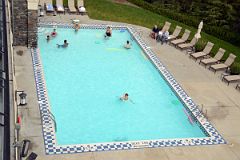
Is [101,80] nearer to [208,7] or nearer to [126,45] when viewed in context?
[126,45]

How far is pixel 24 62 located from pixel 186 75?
8.36 meters

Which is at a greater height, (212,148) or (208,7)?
(208,7)

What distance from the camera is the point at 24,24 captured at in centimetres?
2155

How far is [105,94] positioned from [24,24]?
6309 mm

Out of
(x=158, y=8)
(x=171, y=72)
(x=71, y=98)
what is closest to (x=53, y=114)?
(x=71, y=98)

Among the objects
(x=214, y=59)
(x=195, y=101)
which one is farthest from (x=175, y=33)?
(x=195, y=101)

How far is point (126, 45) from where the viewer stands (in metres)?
24.4

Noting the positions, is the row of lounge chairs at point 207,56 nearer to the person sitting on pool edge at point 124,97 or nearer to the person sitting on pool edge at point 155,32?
the person sitting on pool edge at point 155,32

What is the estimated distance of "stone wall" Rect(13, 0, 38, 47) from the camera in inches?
830

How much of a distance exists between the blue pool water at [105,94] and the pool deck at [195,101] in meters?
0.92

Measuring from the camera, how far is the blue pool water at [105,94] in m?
16.5

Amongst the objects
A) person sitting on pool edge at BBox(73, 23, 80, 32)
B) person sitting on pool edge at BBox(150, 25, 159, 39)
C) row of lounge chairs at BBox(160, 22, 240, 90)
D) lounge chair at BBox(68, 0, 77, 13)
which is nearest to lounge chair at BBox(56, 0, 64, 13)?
lounge chair at BBox(68, 0, 77, 13)

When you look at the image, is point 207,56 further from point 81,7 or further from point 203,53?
point 81,7

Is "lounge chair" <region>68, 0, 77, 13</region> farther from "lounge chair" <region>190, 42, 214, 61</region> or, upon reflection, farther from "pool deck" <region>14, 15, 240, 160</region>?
"lounge chair" <region>190, 42, 214, 61</region>
